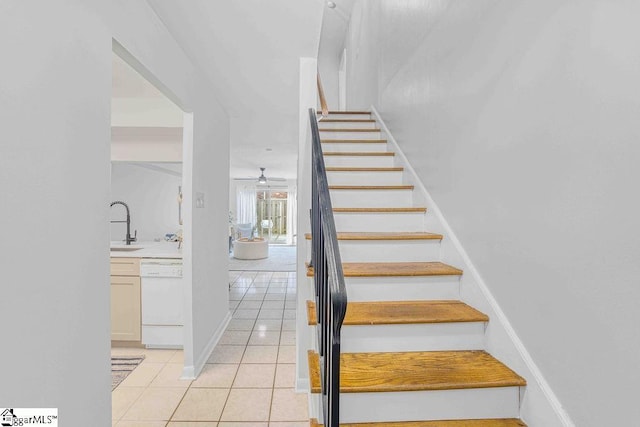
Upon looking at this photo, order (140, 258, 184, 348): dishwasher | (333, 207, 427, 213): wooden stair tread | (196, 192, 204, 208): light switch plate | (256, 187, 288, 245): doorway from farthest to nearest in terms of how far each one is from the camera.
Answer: (256, 187, 288, 245): doorway
(140, 258, 184, 348): dishwasher
(196, 192, 204, 208): light switch plate
(333, 207, 427, 213): wooden stair tread

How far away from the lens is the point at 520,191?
1445 mm

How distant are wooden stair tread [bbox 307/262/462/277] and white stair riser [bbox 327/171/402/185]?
96 cm

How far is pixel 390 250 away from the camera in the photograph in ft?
7.23

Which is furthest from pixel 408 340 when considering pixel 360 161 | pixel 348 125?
pixel 348 125

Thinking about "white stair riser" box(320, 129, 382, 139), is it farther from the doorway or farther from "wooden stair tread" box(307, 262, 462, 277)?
the doorway

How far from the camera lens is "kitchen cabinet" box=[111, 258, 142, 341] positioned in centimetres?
338

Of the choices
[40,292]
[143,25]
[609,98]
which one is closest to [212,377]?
[40,292]

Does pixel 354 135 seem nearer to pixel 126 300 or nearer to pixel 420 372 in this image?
pixel 420 372

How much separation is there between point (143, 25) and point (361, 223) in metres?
1.81

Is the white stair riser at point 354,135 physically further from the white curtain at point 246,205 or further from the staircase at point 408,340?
the white curtain at point 246,205

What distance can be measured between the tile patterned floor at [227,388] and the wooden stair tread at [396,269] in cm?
114

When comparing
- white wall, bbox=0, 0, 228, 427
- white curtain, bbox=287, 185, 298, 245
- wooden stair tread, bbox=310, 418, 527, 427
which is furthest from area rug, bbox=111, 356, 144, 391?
white curtain, bbox=287, 185, 298, 245

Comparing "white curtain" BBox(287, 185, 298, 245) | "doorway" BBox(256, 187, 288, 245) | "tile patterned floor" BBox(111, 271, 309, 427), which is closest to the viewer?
"tile patterned floor" BBox(111, 271, 309, 427)

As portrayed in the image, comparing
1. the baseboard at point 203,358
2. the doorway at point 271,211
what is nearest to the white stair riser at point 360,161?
the baseboard at point 203,358
